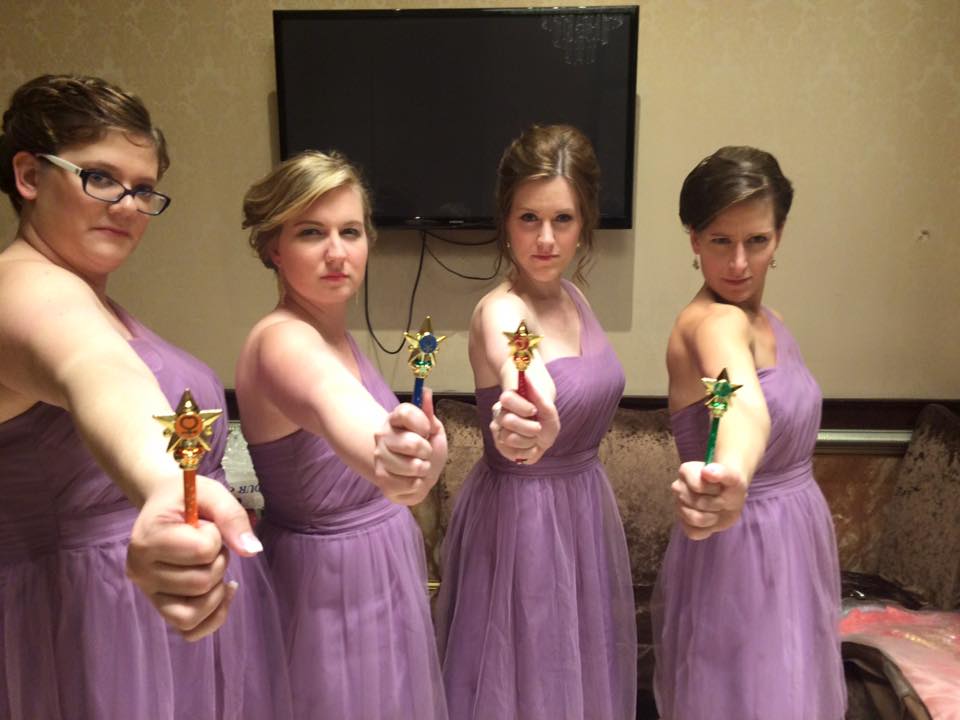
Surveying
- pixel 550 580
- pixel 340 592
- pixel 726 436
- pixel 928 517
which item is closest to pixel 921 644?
pixel 928 517

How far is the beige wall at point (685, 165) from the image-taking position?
2301mm

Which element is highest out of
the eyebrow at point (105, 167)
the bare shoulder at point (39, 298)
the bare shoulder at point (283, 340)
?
the eyebrow at point (105, 167)

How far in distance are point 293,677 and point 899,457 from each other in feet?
6.34

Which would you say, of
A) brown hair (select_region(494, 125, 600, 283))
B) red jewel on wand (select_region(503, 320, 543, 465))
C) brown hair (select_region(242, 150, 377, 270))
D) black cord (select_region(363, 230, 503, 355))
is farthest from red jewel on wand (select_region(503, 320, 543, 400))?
black cord (select_region(363, 230, 503, 355))

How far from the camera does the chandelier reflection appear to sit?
220 cm

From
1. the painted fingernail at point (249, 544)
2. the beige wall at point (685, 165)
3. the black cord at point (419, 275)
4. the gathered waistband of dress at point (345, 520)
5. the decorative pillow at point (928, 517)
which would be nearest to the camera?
the painted fingernail at point (249, 544)

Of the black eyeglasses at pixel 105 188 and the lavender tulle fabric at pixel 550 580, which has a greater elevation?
the black eyeglasses at pixel 105 188

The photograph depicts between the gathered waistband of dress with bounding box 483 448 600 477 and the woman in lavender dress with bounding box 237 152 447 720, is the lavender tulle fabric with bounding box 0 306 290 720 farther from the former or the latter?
the gathered waistband of dress with bounding box 483 448 600 477

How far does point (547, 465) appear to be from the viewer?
148 cm

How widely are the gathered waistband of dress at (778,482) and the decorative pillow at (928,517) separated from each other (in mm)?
968

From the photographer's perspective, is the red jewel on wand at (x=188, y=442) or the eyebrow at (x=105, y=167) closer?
the red jewel on wand at (x=188, y=442)

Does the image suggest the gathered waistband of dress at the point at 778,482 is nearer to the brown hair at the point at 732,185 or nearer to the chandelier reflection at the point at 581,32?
the brown hair at the point at 732,185

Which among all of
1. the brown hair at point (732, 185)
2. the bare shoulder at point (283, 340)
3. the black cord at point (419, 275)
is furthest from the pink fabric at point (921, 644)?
the bare shoulder at point (283, 340)

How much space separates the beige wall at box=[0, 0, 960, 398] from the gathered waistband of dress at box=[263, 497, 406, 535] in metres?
1.26
